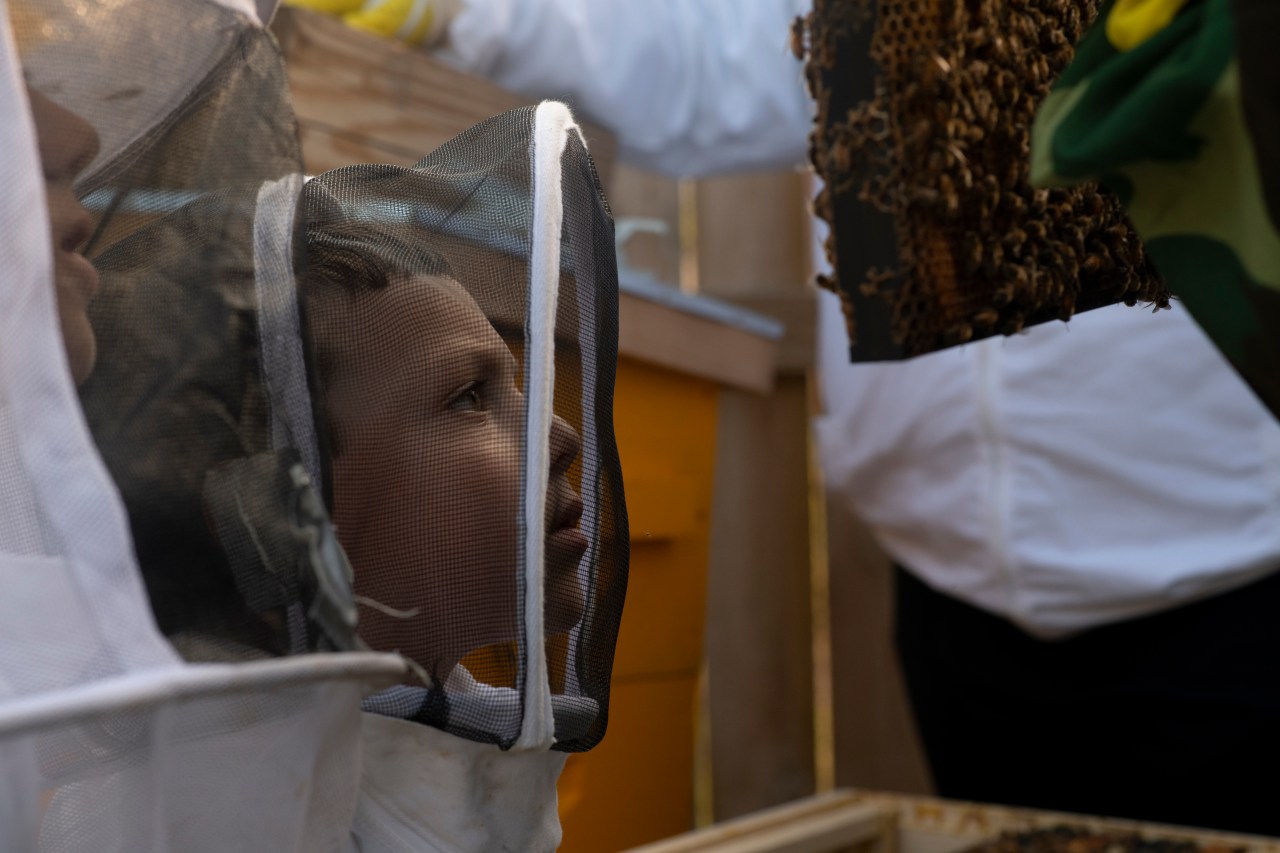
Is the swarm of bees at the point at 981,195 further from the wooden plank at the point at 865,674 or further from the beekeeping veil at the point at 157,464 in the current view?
the wooden plank at the point at 865,674

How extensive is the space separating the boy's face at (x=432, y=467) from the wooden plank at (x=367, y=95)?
613mm

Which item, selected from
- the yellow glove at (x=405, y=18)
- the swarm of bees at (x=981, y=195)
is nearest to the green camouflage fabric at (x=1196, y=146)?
the swarm of bees at (x=981, y=195)

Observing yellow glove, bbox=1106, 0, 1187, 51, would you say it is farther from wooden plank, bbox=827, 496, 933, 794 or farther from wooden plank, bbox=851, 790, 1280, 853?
wooden plank, bbox=827, 496, 933, 794

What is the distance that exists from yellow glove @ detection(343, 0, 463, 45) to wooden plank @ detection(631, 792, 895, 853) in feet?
3.40

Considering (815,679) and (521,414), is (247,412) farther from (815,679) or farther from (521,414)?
(815,679)

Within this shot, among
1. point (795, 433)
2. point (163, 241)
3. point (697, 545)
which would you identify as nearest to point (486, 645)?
point (163, 241)

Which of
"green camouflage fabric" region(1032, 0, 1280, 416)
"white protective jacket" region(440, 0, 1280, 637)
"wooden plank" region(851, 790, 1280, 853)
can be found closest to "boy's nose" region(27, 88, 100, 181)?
"green camouflage fabric" region(1032, 0, 1280, 416)

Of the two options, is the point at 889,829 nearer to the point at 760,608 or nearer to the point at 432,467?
the point at 760,608

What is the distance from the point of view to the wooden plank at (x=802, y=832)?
1358 millimetres

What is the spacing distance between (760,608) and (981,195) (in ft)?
5.07

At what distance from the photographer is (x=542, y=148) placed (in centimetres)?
75

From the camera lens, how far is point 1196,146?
58 cm

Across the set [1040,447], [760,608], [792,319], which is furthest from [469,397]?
[792,319]

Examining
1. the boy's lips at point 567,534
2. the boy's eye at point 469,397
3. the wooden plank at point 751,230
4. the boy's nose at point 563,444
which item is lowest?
the boy's lips at point 567,534
